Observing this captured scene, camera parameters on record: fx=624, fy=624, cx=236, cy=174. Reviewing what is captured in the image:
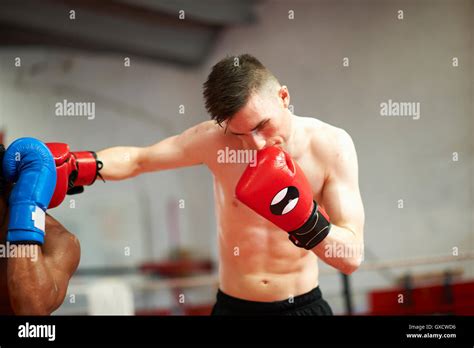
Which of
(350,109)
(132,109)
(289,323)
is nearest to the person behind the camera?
(289,323)

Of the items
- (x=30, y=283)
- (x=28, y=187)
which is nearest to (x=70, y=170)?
(x=28, y=187)

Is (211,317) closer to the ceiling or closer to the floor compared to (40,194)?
closer to the floor

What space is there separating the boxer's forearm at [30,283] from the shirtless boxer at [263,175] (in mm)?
504

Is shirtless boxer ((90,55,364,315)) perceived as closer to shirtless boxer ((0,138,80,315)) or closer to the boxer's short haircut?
the boxer's short haircut

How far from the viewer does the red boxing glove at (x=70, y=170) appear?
2.08 meters

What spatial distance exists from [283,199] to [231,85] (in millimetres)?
407

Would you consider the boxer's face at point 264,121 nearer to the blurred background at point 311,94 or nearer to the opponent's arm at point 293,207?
the opponent's arm at point 293,207

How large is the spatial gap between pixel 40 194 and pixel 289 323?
979 millimetres

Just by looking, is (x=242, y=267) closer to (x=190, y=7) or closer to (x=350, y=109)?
(x=350, y=109)

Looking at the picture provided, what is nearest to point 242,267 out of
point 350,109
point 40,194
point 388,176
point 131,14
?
point 40,194

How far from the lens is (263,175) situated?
1.95 meters

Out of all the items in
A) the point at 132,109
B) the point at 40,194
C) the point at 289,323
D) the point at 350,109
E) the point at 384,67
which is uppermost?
the point at 132,109

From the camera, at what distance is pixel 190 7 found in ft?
10.5

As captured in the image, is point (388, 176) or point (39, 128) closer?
point (388, 176)
